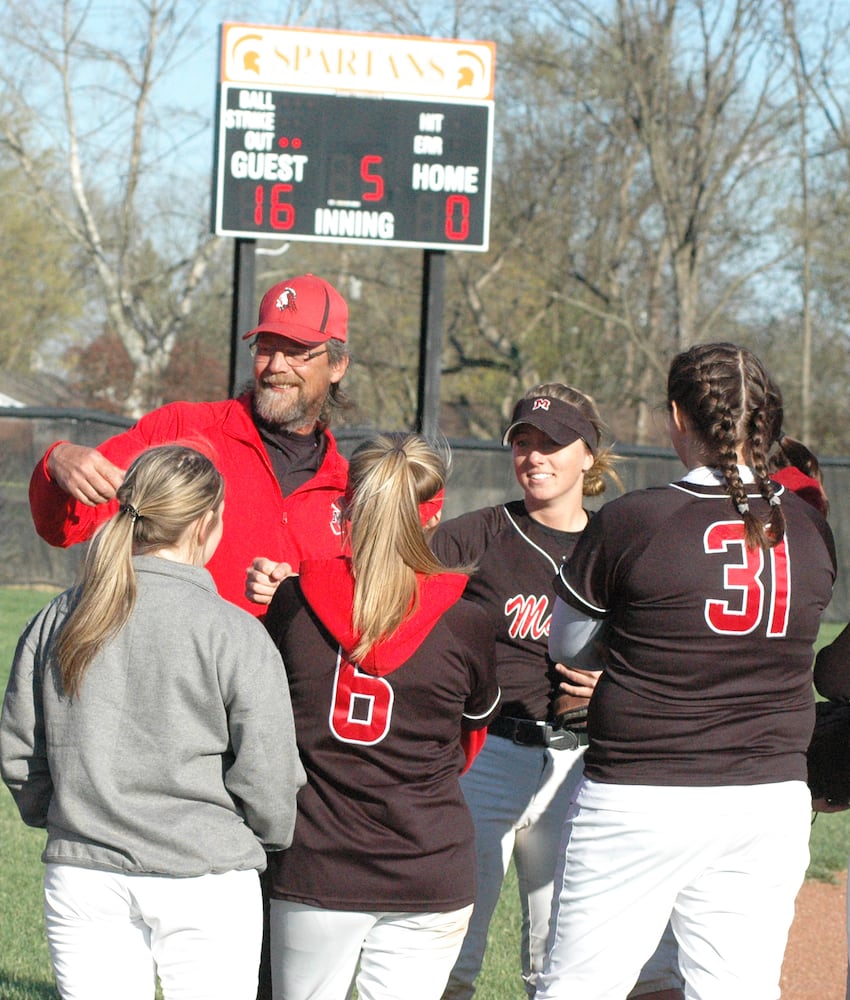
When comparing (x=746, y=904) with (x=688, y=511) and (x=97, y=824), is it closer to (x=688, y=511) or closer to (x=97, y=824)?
(x=688, y=511)

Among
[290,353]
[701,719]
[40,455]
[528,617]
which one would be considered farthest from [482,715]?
[40,455]

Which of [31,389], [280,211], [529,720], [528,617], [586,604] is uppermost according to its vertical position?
[280,211]

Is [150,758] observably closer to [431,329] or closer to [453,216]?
[453,216]

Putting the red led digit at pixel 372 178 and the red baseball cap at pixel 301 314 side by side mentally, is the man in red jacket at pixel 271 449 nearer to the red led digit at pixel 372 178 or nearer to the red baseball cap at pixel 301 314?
the red baseball cap at pixel 301 314

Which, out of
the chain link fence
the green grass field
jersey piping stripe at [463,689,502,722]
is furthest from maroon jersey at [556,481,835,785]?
the chain link fence

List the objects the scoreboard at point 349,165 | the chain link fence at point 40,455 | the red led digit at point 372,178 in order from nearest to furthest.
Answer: the scoreboard at point 349,165
the red led digit at point 372,178
the chain link fence at point 40,455

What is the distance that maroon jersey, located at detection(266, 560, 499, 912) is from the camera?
2.75 metres

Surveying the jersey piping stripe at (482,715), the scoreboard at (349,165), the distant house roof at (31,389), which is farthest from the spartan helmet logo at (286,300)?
the distant house roof at (31,389)

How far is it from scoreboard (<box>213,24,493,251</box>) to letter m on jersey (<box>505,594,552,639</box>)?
7864 millimetres

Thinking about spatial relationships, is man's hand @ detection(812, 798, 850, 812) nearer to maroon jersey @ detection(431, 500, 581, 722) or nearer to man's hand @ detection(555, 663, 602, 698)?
man's hand @ detection(555, 663, 602, 698)

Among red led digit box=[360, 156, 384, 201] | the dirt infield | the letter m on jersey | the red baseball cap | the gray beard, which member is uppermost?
red led digit box=[360, 156, 384, 201]

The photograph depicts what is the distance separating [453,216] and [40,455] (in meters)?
6.68

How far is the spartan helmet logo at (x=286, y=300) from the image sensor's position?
3.57 metres

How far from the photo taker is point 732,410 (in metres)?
2.83
